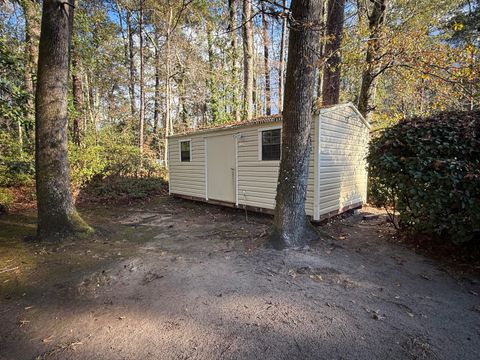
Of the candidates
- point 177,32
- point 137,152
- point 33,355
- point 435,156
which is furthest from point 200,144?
point 177,32

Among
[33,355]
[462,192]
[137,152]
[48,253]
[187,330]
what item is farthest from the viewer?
[137,152]

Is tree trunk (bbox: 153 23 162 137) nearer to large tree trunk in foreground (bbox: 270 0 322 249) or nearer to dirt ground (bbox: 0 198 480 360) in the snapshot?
large tree trunk in foreground (bbox: 270 0 322 249)

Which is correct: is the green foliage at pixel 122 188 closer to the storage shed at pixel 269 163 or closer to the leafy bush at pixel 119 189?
the leafy bush at pixel 119 189

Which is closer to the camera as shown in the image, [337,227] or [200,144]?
[337,227]

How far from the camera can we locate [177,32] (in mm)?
12844

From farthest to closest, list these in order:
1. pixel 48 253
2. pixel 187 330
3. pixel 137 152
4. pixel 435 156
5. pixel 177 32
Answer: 1. pixel 177 32
2. pixel 137 152
3. pixel 48 253
4. pixel 435 156
5. pixel 187 330

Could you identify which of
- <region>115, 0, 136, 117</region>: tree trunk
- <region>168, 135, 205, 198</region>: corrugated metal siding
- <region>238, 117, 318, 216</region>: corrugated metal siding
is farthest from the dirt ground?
<region>115, 0, 136, 117</region>: tree trunk

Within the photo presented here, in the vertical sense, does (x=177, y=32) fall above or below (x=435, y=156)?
above

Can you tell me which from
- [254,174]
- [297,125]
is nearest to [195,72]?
[254,174]

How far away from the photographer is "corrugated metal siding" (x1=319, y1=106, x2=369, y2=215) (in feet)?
17.7

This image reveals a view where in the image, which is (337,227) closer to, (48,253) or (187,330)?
(187,330)

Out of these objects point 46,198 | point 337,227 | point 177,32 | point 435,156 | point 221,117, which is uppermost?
point 177,32

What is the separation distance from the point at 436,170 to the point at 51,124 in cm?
605

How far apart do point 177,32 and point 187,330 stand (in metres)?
14.1
